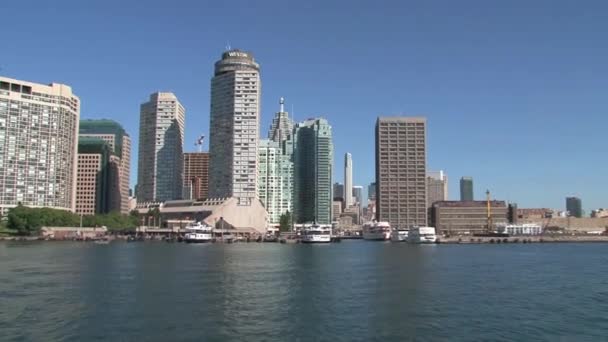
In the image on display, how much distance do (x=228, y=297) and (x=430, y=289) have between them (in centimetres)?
2479

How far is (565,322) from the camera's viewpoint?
50.2 meters

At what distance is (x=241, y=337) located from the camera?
42375mm

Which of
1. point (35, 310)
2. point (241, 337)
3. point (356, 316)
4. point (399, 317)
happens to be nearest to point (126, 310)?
point (35, 310)

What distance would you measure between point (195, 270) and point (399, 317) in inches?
1923

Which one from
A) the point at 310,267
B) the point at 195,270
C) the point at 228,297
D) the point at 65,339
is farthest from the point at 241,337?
the point at 310,267

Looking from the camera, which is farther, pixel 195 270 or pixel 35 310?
pixel 195 270

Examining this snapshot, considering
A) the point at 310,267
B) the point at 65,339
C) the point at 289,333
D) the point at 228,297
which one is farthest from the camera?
the point at 310,267

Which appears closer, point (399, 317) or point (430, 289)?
point (399, 317)

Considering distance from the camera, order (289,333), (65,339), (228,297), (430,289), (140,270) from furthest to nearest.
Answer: (140,270)
(430,289)
(228,297)
(289,333)
(65,339)

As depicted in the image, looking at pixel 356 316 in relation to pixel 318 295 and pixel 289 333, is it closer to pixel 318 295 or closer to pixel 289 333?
pixel 289 333

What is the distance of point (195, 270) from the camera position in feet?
302

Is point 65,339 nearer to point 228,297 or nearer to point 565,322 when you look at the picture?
point 228,297

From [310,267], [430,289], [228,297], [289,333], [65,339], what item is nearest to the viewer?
[65,339]

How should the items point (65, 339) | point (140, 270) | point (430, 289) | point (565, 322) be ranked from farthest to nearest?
point (140, 270), point (430, 289), point (565, 322), point (65, 339)
